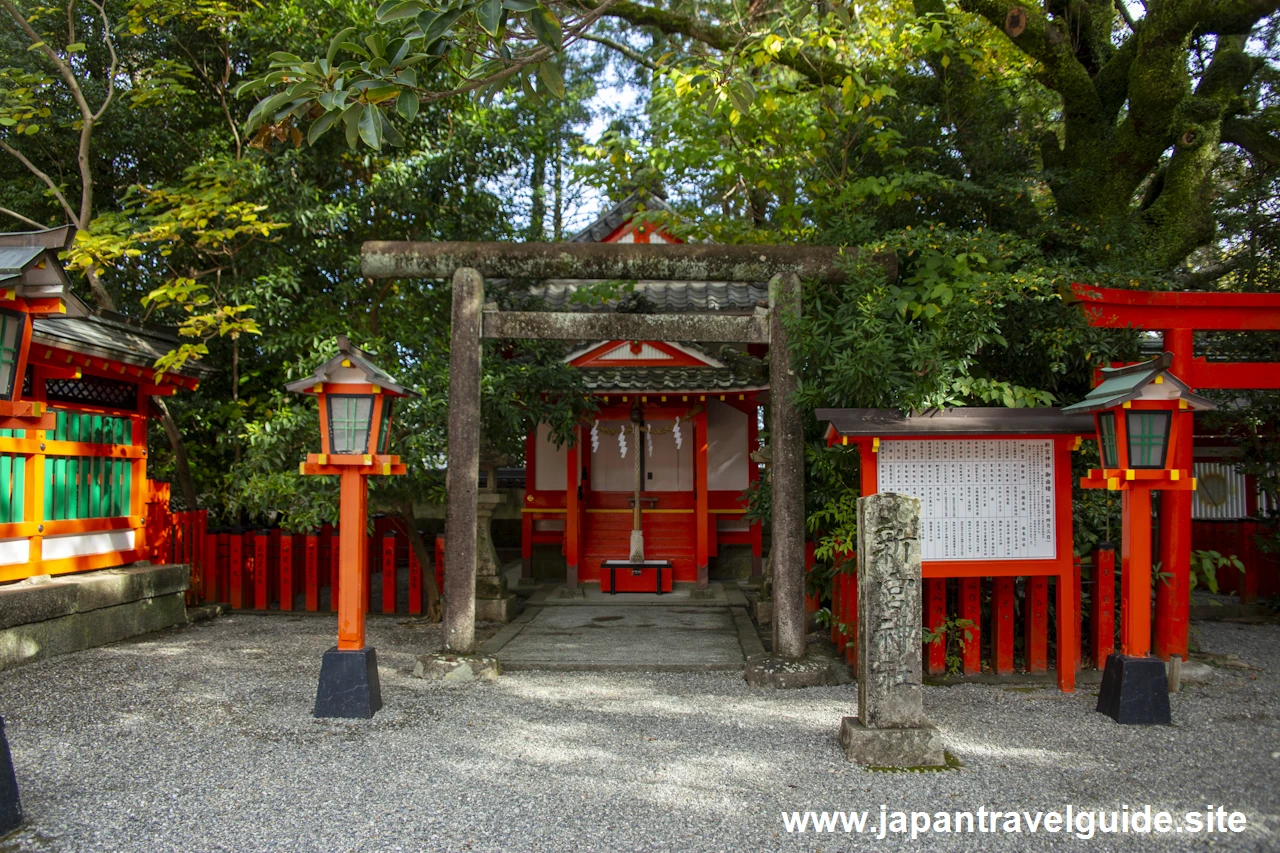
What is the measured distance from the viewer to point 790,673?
20.1 ft

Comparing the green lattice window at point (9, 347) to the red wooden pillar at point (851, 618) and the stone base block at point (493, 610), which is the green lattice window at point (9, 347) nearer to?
the red wooden pillar at point (851, 618)

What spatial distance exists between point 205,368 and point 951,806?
7820 mm

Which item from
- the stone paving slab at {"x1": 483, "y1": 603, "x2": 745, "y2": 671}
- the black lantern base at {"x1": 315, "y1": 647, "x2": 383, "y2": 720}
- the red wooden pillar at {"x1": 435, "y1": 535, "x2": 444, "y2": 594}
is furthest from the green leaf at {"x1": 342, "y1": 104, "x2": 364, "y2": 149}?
the red wooden pillar at {"x1": 435, "y1": 535, "x2": 444, "y2": 594}

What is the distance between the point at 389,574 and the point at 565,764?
18.5 ft

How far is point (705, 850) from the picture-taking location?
3.46 meters


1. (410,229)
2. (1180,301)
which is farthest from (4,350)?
(1180,301)

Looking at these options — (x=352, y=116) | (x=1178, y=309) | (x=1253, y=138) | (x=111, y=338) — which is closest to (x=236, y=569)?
(x=111, y=338)

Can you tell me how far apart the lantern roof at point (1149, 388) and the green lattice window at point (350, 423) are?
4851 mm

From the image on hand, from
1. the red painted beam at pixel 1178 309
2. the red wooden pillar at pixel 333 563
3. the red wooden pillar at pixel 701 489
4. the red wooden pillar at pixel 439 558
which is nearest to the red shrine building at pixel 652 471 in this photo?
the red wooden pillar at pixel 701 489

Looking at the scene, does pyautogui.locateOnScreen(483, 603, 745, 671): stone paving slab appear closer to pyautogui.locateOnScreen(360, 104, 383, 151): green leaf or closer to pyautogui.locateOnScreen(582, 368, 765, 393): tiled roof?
pyautogui.locateOnScreen(582, 368, 765, 393): tiled roof

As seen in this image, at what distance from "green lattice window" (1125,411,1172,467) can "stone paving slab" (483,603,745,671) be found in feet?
11.2

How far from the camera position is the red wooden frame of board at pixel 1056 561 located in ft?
18.6

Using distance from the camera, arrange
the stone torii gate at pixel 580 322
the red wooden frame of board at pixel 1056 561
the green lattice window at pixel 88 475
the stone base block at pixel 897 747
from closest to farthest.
Result: 1. the stone base block at pixel 897 747
2. the red wooden frame of board at pixel 1056 561
3. the stone torii gate at pixel 580 322
4. the green lattice window at pixel 88 475

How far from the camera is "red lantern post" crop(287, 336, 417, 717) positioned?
5.37 meters
